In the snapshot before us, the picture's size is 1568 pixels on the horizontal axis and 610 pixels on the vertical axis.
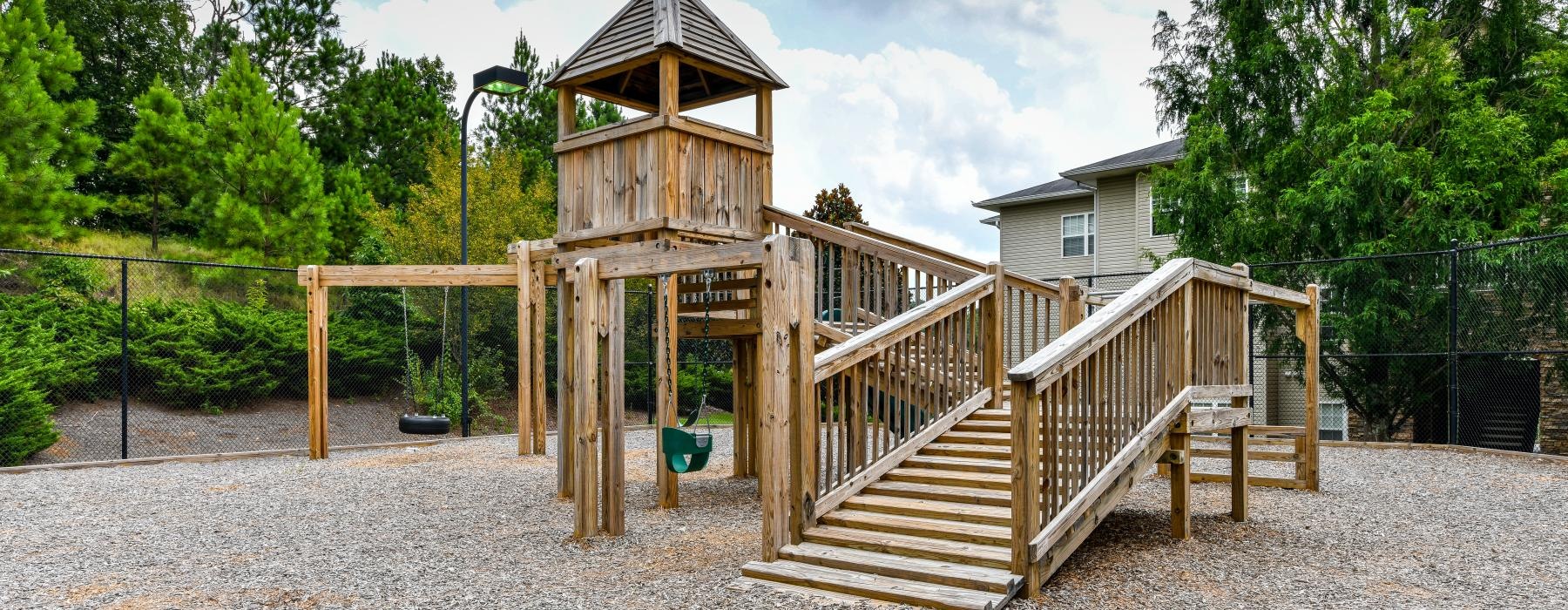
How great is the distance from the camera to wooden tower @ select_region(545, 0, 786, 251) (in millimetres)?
8992

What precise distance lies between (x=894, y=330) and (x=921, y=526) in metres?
1.39

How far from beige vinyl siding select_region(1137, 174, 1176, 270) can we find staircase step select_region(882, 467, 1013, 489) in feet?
52.1

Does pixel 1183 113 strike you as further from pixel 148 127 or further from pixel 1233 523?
Result: pixel 148 127

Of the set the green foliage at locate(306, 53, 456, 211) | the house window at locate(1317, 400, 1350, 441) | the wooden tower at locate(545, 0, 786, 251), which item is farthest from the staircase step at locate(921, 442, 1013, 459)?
the green foliage at locate(306, 53, 456, 211)

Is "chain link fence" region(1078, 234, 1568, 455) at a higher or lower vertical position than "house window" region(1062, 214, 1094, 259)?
lower

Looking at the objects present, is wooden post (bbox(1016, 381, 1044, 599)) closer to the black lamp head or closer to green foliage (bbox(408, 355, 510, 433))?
the black lamp head

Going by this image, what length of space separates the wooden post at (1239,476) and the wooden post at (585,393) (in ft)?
14.8

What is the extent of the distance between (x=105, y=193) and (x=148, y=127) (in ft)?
7.22

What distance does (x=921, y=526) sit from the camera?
5754 mm

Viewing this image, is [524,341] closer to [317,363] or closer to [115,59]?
[317,363]

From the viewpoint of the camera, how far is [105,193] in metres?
21.7

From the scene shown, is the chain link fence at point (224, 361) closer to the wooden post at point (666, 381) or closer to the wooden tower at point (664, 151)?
the wooden tower at point (664, 151)

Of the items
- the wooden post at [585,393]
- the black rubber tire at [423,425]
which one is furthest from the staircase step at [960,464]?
the black rubber tire at [423,425]

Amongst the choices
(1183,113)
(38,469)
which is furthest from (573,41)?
(38,469)
